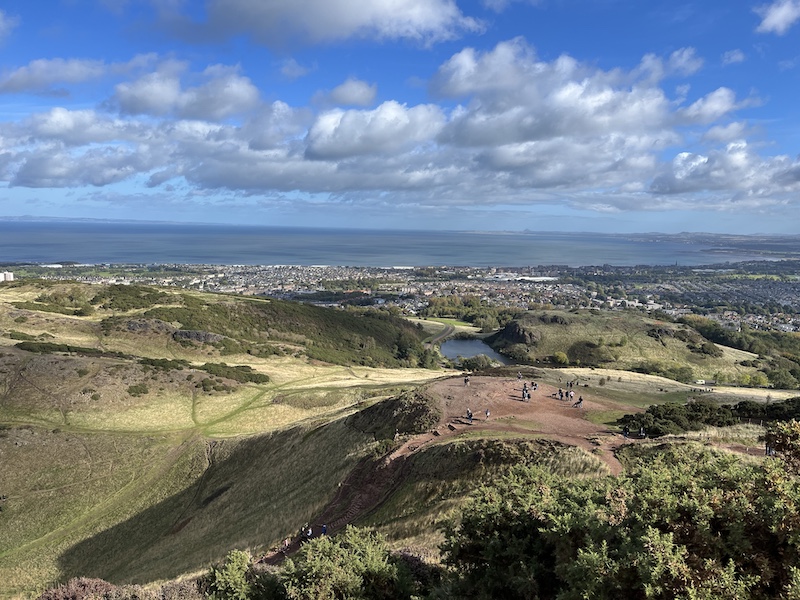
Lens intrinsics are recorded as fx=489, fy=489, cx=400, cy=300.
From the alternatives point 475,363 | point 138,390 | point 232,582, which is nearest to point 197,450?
point 138,390

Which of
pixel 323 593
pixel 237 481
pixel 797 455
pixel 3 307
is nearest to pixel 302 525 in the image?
pixel 237 481

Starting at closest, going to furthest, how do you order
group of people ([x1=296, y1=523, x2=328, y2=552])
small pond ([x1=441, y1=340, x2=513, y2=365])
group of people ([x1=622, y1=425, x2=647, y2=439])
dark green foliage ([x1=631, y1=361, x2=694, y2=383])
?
group of people ([x1=296, y1=523, x2=328, y2=552]) < group of people ([x1=622, y1=425, x2=647, y2=439]) < dark green foliage ([x1=631, y1=361, x2=694, y2=383]) < small pond ([x1=441, y1=340, x2=513, y2=365])

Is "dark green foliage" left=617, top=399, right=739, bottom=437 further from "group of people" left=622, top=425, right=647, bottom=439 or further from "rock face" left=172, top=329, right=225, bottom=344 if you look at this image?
"rock face" left=172, top=329, right=225, bottom=344

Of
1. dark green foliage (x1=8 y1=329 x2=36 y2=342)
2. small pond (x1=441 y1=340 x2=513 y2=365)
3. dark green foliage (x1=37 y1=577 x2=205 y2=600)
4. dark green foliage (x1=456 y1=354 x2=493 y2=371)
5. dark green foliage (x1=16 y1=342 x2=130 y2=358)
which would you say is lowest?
small pond (x1=441 y1=340 x2=513 y2=365)

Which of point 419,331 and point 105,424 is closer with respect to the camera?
point 105,424

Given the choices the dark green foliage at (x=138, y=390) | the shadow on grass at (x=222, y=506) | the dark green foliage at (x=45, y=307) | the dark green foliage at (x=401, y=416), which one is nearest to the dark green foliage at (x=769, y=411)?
the dark green foliage at (x=401, y=416)

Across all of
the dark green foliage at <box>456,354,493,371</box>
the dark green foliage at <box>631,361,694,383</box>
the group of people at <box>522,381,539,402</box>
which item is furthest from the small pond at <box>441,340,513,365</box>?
the group of people at <box>522,381,539,402</box>

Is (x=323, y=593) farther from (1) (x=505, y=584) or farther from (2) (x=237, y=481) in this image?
(2) (x=237, y=481)
